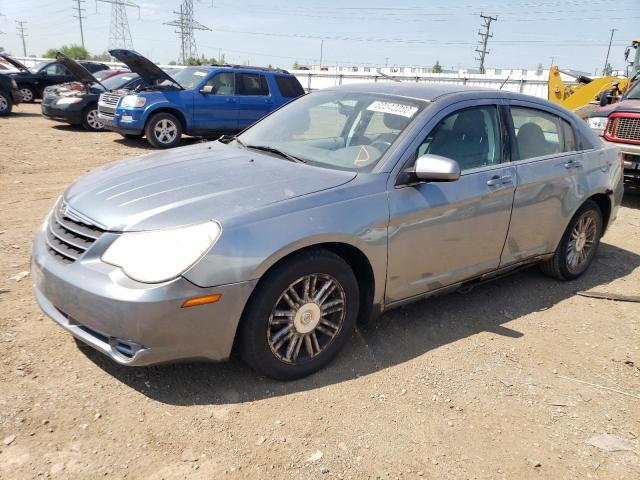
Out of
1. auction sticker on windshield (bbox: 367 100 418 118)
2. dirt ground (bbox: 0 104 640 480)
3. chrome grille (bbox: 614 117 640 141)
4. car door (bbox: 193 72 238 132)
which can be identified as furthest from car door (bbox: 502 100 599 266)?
car door (bbox: 193 72 238 132)

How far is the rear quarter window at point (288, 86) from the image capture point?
12297 millimetres

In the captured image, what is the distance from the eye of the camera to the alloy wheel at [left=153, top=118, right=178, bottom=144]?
11203 mm

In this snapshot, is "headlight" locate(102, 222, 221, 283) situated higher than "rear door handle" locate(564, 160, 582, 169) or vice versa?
"rear door handle" locate(564, 160, 582, 169)

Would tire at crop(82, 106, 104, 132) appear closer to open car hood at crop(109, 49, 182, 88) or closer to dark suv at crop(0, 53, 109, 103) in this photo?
open car hood at crop(109, 49, 182, 88)

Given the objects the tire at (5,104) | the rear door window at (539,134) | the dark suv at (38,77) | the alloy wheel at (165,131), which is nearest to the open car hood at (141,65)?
the alloy wheel at (165,131)

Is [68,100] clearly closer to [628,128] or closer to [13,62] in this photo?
[13,62]

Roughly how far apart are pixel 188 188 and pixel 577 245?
12.0 feet

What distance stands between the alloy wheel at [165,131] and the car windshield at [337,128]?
7.46 meters

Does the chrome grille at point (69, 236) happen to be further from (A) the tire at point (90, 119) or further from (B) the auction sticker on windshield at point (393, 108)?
(A) the tire at point (90, 119)

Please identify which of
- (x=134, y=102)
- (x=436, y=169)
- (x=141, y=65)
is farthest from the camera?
(x=141, y=65)

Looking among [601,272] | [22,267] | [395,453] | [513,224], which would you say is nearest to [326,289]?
[395,453]

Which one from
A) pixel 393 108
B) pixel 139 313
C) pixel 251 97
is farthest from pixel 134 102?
pixel 139 313

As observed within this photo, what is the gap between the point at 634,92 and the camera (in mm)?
9734

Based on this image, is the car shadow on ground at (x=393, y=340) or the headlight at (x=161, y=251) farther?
the car shadow on ground at (x=393, y=340)
